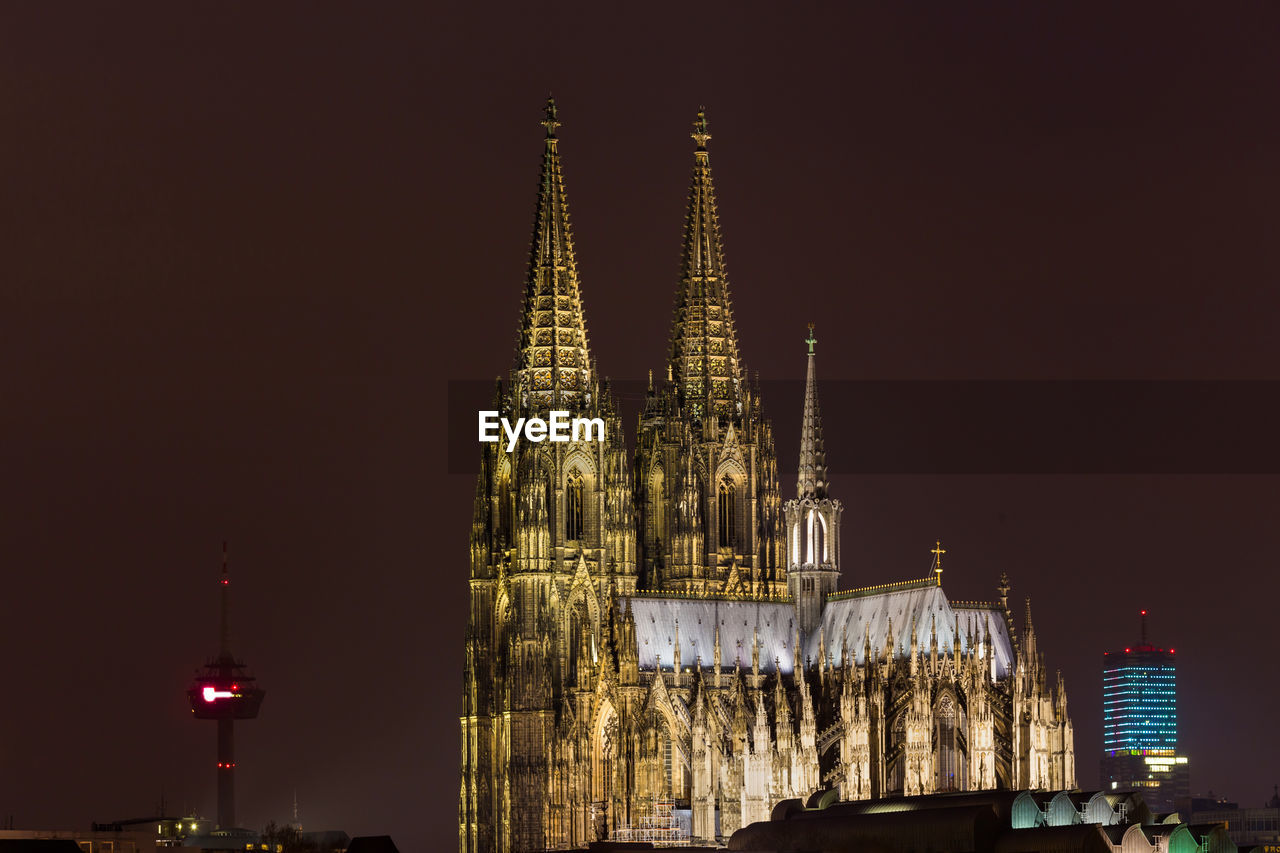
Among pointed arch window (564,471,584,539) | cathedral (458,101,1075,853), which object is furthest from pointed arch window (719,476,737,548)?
pointed arch window (564,471,584,539)

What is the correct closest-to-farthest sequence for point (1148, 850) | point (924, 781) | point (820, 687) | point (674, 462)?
point (1148, 850) → point (924, 781) → point (820, 687) → point (674, 462)

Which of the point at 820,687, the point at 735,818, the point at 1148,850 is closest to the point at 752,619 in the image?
the point at 820,687

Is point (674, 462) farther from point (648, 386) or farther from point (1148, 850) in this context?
point (1148, 850)

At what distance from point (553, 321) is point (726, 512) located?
12.9 m

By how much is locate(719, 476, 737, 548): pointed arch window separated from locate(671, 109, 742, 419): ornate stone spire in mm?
3477

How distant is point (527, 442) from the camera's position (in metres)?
138

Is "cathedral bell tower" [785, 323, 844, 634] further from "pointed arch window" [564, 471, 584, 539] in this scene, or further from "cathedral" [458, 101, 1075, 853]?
"pointed arch window" [564, 471, 584, 539]

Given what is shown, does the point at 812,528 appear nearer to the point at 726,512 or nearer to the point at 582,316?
the point at 726,512

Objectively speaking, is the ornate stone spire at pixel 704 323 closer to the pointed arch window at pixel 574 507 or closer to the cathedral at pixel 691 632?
the cathedral at pixel 691 632

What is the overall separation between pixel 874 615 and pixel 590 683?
44.3 feet

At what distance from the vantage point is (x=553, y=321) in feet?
458

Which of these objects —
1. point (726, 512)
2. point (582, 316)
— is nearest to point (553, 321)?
point (582, 316)

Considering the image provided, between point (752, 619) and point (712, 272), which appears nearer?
point (752, 619)

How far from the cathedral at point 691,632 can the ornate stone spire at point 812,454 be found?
0.13 meters
